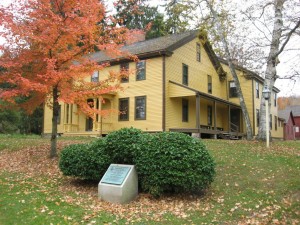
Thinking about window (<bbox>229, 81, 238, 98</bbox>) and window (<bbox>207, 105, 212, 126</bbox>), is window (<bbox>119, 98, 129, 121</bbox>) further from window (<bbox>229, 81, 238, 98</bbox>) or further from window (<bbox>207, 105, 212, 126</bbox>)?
window (<bbox>229, 81, 238, 98</bbox>)

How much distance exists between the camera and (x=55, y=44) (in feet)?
36.8

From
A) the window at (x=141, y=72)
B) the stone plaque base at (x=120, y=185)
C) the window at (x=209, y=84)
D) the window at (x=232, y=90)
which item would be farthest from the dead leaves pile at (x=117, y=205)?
the window at (x=232, y=90)

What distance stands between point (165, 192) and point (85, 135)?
15.5 meters

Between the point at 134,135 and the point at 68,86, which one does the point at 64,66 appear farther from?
the point at 134,135

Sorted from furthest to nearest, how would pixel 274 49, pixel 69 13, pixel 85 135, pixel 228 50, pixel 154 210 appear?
pixel 85 135
pixel 228 50
pixel 274 49
pixel 69 13
pixel 154 210

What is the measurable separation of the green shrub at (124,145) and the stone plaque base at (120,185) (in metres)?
0.34

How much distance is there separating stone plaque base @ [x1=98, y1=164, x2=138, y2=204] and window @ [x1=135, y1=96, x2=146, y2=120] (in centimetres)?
1323

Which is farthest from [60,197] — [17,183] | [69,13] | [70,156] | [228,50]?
[228,50]

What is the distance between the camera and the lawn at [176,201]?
6.45 metres

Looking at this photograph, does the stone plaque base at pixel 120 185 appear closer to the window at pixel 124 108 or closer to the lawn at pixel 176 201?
the lawn at pixel 176 201

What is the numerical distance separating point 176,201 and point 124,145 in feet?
6.34

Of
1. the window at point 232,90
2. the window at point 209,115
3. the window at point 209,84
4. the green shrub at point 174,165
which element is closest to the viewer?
the green shrub at point 174,165

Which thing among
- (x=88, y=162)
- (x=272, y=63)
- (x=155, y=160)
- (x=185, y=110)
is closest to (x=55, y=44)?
(x=88, y=162)

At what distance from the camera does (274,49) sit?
1655cm
